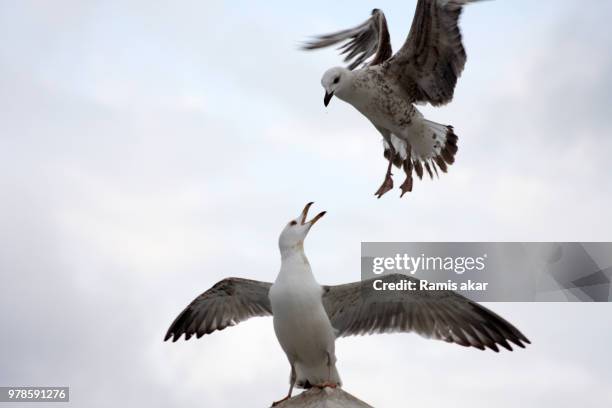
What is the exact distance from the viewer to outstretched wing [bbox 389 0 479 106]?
10836 mm

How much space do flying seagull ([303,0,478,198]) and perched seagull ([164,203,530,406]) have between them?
7.31 feet

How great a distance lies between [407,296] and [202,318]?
7.32 feet

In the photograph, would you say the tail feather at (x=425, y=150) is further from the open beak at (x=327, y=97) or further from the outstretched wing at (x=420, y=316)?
the outstretched wing at (x=420, y=316)

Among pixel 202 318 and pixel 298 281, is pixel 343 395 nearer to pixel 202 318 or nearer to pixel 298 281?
pixel 298 281

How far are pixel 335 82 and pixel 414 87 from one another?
1.04 meters

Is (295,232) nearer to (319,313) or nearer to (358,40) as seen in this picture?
(319,313)

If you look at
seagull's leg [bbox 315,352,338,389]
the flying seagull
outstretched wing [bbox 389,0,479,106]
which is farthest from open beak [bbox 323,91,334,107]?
seagull's leg [bbox 315,352,338,389]

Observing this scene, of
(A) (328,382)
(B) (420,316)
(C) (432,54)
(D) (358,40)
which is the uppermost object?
(D) (358,40)

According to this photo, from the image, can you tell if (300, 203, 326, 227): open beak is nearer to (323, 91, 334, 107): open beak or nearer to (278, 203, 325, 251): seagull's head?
(278, 203, 325, 251): seagull's head

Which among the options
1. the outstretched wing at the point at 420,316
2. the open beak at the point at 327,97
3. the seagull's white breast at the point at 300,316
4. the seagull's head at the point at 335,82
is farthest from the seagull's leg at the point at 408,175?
the seagull's white breast at the point at 300,316

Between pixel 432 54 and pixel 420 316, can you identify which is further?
Answer: pixel 432 54

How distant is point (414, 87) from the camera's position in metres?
11.6

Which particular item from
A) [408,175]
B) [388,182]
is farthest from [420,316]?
[408,175]

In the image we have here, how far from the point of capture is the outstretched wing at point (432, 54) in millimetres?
10836
